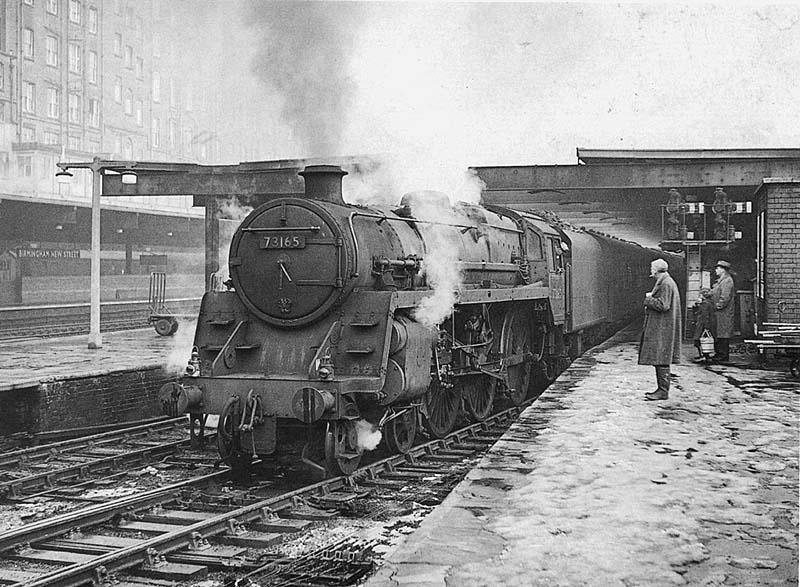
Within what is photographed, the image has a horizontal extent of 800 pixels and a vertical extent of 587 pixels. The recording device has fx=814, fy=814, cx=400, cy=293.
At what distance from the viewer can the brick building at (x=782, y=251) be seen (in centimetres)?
1299

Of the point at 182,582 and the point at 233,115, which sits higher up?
the point at 233,115

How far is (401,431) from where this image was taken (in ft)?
27.6

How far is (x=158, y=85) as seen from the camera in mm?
23453

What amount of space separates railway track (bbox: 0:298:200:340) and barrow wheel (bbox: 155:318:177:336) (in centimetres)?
267

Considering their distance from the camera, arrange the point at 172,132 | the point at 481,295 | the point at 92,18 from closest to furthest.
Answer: the point at 481,295
the point at 92,18
the point at 172,132

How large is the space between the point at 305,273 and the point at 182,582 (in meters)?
3.27

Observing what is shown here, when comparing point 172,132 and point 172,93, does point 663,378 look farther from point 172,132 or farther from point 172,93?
point 172,132

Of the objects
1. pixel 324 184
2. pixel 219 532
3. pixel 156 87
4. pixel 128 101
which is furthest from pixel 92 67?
pixel 219 532

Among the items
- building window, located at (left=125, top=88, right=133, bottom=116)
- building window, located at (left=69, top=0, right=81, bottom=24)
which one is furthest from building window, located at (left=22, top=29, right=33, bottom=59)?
building window, located at (left=125, top=88, right=133, bottom=116)

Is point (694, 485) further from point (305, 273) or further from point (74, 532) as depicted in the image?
point (74, 532)

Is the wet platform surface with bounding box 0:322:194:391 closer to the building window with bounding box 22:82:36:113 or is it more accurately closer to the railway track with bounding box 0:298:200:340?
the railway track with bounding box 0:298:200:340

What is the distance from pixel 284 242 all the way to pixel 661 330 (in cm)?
432

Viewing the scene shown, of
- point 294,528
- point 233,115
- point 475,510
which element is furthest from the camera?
point 233,115

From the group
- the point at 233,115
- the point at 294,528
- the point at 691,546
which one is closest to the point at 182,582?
the point at 294,528
